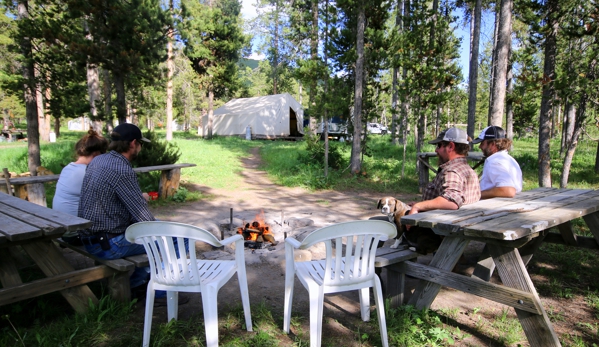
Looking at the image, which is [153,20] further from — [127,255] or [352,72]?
Answer: [127,255]

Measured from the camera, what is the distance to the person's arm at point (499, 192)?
357cm

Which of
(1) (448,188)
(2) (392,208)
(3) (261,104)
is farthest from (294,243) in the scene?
(3) (261,104)

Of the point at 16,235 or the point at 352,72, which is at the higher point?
the point at 352,72

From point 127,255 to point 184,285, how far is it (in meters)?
0.83

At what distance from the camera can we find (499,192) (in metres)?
→ 3.63

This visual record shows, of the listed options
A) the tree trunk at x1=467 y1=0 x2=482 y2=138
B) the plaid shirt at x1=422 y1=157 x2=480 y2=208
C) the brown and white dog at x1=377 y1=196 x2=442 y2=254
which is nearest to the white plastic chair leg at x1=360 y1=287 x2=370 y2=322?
the brown and white dog at x1=377 y1=196 x2=442 y2=254

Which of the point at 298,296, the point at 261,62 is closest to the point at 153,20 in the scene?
the point at 298,296

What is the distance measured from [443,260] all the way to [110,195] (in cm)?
256

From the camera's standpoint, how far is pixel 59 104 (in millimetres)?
9773

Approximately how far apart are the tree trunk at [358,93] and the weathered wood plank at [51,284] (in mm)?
7768

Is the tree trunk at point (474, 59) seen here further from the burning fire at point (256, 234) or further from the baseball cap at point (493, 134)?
the burning fire at point (256, 234)

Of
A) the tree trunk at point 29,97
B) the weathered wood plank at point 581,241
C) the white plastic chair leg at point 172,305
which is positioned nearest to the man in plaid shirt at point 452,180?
the weathered wood plank at point 581,241

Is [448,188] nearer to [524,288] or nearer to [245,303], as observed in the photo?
[524,288]

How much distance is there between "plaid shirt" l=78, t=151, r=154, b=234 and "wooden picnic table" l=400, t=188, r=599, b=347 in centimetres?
209
